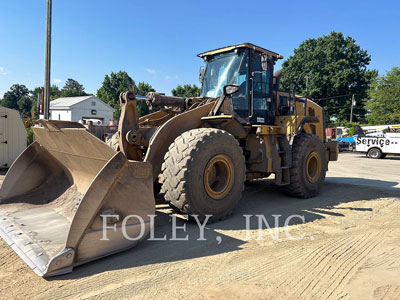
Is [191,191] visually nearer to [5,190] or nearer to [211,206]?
[211,206]

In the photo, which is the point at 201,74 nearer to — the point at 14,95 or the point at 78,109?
the point at 78,109

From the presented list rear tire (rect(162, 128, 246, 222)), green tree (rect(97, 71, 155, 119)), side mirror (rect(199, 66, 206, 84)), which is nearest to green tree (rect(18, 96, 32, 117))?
green tree (rect(97, 71, 155, 119))

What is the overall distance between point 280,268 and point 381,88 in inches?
1555

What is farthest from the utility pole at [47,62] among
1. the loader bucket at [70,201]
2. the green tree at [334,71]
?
the green tree at [334,71]

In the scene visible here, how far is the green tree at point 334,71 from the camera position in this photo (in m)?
39.4

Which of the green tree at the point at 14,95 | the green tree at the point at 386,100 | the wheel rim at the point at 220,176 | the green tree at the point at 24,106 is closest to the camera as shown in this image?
the wheel rim at the point at 220,176

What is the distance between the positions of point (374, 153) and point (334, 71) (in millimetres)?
22965

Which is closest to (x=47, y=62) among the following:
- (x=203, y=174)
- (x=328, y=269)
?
(x=203, y=174)

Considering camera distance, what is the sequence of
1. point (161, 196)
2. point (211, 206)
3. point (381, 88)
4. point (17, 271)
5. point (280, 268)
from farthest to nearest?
point (381, 88), point (161, 196), point (211, 206), point (280, 268), point (17, 271)

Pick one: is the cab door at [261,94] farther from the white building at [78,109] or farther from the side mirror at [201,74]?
the white building at [78,109]

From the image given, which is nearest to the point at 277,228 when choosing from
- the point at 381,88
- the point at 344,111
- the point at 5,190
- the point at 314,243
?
the point at 314,243

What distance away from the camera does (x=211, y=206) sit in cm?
430

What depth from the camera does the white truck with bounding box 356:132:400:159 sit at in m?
19.2

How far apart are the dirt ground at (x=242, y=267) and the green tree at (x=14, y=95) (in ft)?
340
